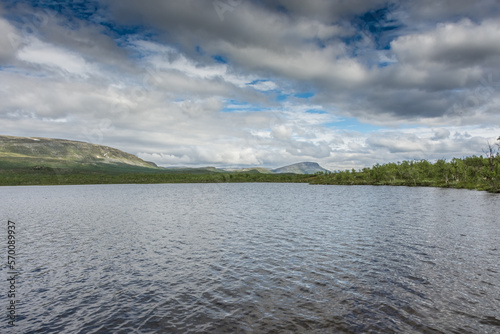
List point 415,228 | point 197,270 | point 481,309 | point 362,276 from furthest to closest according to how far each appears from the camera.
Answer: point 415,228, point 197,270, point 362,276, point 481,309

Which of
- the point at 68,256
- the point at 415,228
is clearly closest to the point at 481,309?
the point at 415,228

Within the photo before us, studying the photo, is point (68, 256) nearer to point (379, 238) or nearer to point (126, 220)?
point (126, 220)

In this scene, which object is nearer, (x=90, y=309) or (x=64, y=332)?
(x=64, y=332)

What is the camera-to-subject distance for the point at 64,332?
654 inches

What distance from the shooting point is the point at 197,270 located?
27500 millimetres

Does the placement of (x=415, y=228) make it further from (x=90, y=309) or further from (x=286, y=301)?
(x=90, y=309)

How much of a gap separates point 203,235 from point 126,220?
27.2 meters

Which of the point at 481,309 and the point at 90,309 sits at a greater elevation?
the point at 481,309

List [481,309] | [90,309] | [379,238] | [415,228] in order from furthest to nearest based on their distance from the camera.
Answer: [415,228] → [379,238] → [90,309] → [481,309]

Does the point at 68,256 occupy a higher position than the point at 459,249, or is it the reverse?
the point at 459,249

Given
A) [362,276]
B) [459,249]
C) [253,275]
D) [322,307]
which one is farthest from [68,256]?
[459,249]

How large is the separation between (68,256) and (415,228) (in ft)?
176

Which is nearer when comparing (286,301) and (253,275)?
(286,301)

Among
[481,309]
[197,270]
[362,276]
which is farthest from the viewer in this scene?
[197,270]
